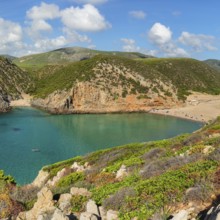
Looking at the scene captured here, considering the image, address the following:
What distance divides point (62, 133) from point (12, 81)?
80530 mm

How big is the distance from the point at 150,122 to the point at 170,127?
25.6 ft

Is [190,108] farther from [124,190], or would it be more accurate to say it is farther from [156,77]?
[124,190]

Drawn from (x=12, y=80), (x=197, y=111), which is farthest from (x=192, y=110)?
(x=12, y=80)

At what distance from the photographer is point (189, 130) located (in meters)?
79.4

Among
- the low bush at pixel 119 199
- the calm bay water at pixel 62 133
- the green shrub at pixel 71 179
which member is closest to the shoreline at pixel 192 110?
the calm bay water at pixel 62 133

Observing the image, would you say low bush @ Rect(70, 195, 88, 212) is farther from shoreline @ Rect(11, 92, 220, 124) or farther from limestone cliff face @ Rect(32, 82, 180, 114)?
limestone cliff face @ Rect(32, 82, 180, 114)

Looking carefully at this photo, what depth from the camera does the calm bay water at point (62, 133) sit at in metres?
49.1

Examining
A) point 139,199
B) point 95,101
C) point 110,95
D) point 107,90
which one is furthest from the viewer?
point 107,90

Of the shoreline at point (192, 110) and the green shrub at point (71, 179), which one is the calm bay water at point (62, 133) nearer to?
the shoreline at point (192, 110)

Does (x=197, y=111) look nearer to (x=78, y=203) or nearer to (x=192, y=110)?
(x=192, y=110)

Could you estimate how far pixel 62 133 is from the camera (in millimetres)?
72250

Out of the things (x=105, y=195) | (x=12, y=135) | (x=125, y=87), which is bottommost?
(x=12, y=135)

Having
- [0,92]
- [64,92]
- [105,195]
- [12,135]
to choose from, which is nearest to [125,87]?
[64,92]

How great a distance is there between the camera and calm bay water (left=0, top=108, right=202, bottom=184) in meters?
49.1
